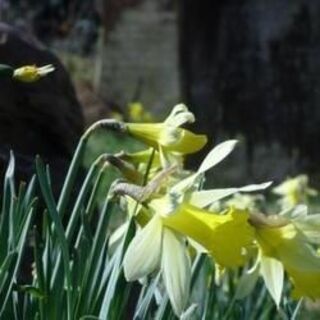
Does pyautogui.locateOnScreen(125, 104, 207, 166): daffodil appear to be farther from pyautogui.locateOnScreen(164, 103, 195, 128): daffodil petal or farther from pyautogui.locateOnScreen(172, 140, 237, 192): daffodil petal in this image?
pyautogui.locateOnScreen(172, 140, 237, 192): daffodil petal

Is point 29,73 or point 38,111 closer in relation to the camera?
point 29,73

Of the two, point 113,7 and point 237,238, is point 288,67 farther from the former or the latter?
point 237,238

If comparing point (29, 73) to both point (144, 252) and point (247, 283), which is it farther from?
point (247, 283)

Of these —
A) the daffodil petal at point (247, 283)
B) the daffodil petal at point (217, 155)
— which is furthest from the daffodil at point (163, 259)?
the daffodil petal at point (247, 283)

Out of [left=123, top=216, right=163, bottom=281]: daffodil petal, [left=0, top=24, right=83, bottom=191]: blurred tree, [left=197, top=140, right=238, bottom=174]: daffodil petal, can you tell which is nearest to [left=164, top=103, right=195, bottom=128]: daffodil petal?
[left=197, top=140, right=238, bottom=174]: daffodil petal

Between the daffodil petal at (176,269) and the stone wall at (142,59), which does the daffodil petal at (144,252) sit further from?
the stone wall at (142,59)

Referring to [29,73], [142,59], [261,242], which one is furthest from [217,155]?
[142,59]
